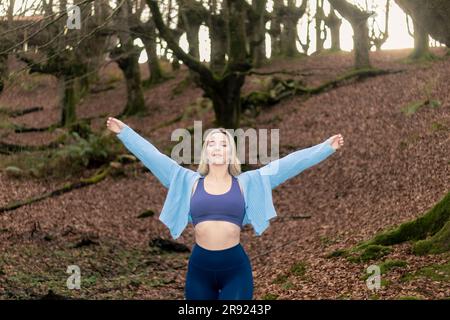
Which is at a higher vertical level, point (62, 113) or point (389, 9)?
point (389, 9)

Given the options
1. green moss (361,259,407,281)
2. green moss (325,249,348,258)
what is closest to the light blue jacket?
green moss (361,259,407,281)

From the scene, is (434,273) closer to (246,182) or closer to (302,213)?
(246,182)

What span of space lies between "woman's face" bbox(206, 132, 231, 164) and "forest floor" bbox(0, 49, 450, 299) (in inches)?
130

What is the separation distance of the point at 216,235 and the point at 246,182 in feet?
1.34

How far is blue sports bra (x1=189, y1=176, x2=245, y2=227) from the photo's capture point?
3807 mm

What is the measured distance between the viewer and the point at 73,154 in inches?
669

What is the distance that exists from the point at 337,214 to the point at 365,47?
1340cm

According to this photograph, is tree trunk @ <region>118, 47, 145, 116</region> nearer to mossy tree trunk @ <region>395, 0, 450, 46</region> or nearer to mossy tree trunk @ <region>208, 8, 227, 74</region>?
mossy tree trunk @ <region>208, 8, 227, 74</region>

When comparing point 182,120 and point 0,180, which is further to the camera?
point 182,120

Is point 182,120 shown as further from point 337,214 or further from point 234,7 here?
point 337,214

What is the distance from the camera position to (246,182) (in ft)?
13.0

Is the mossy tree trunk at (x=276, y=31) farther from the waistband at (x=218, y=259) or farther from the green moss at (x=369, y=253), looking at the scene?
the waistband at (x=218, y=259)

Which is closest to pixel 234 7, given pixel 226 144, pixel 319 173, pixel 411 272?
pixel 319 173

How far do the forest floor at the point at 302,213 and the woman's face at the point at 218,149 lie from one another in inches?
130
